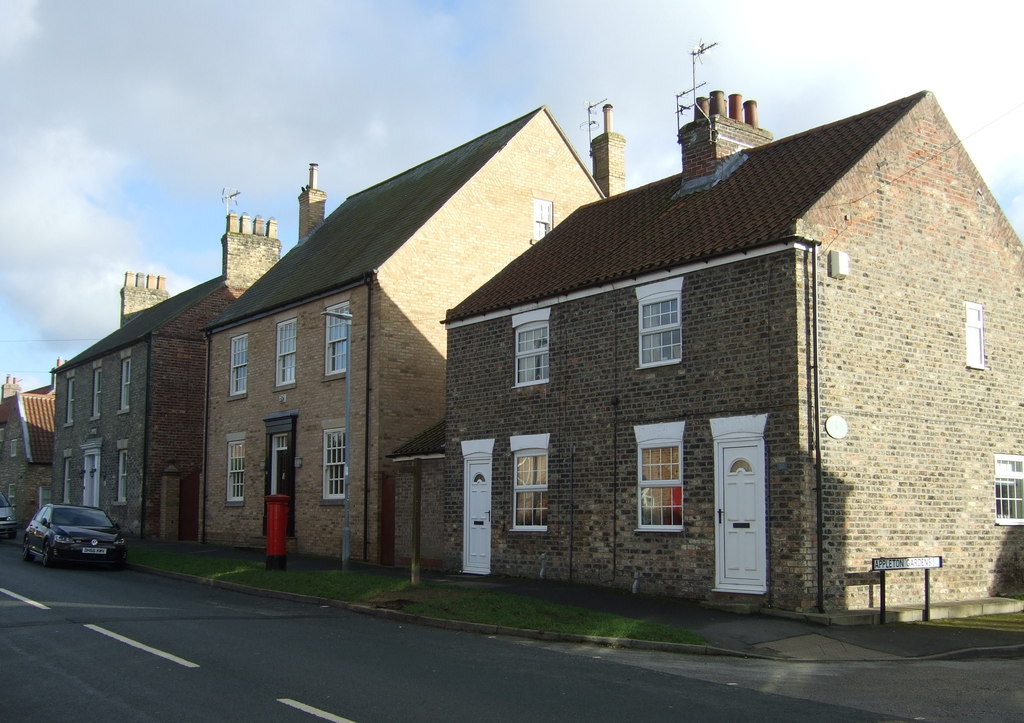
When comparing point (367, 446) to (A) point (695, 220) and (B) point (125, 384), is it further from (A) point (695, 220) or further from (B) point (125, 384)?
(B) point (125, 384)

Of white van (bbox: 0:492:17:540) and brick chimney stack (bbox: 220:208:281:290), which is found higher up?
brick chimney stack (bbox: 220:208:281:290)

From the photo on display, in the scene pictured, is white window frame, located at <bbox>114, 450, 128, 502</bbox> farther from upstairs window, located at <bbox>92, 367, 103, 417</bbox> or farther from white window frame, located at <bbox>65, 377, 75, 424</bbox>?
→ white window frame, located at <bbox>65, 377, 75, 424</bbox>

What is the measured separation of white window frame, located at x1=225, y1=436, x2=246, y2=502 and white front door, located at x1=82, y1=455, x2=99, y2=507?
9.73 m

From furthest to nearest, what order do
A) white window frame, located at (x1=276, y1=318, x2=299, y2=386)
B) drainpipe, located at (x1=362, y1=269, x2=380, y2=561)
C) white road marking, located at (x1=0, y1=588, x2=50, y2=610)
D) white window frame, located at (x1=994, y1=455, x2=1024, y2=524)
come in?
white window frame, located at (x1=276, y1=318, x2=299, y2=386) < drainpipe, located at (x1=362, y1=269, x2=380, y2=561) < white window frame, located at (x1=994, y1=455, x2=1024, y2=524) < white road marking, located at (x1=0, y1=588, x2=50, y2=610)

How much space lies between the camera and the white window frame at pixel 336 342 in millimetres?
26641

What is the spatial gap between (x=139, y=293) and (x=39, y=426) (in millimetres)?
8472

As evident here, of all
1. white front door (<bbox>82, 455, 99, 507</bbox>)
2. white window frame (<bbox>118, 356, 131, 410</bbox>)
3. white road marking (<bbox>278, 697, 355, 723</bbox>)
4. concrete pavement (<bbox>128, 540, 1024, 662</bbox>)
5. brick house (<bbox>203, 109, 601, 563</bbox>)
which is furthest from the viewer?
white front door (<bbox>82, 455, 99, 507</bbox>)

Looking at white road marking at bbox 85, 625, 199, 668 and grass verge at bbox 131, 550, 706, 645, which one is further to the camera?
grass verge at bbox 131, 550, 706, 645

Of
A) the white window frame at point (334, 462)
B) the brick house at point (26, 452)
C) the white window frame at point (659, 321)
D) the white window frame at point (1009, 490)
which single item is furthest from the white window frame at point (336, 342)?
the brick house at point (26, 452)

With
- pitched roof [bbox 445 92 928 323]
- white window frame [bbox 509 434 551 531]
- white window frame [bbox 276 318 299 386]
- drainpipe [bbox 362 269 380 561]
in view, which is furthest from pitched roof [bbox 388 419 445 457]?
white window frame [bbox 276 318 299 386]

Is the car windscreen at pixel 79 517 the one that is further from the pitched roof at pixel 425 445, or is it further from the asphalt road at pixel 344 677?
the asphalt road at pixel 344 677

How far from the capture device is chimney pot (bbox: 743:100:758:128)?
21547 mm

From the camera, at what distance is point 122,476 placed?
121 ft

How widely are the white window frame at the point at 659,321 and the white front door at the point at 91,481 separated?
27874 mm
